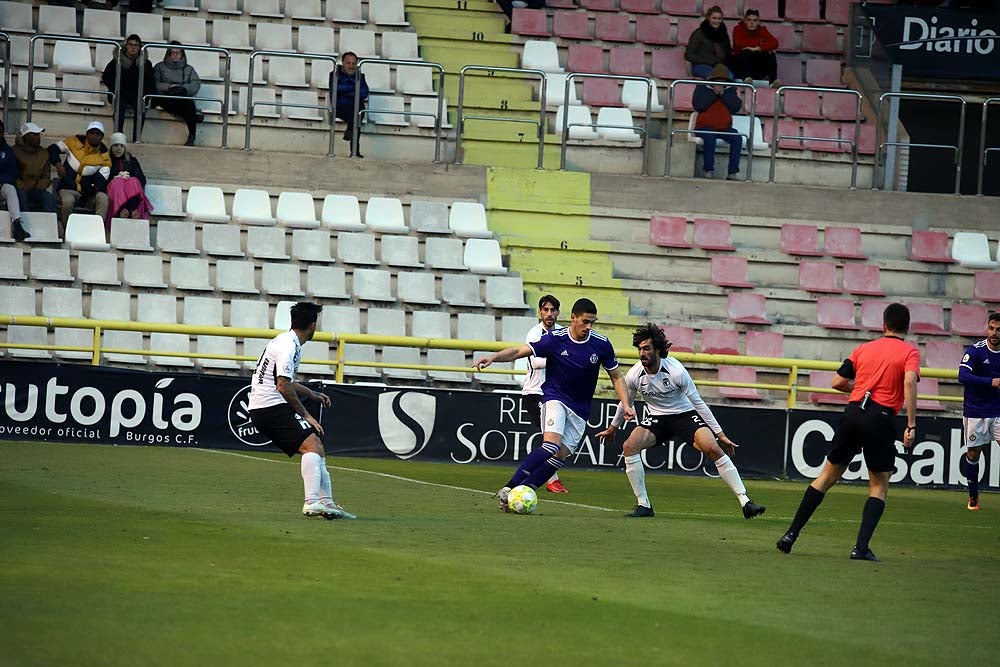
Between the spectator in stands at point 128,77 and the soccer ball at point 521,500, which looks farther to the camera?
the spectator in stands at point 128,77

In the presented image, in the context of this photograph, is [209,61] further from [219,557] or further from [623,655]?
[623,655]

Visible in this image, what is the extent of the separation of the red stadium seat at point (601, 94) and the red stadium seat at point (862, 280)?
187 inches

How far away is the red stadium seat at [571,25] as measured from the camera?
25.4m

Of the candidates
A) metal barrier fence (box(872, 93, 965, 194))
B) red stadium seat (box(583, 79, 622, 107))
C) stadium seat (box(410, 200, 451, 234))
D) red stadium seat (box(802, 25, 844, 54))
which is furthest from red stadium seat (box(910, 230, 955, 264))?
stadium seat (box(410, 200, 451, 234))

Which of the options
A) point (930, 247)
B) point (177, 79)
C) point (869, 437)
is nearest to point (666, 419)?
point (869, 437)

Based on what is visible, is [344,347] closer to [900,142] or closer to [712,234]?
[712,234]

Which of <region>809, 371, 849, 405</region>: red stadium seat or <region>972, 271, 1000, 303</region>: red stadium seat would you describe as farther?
<region>972, 271, 1000, 303</region>: red stadium seat

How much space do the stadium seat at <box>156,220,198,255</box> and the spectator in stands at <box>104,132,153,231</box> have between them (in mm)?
328

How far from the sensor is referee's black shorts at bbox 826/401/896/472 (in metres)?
10.4

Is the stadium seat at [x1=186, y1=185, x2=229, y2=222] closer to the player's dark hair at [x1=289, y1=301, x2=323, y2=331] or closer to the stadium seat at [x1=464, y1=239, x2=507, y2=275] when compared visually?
the stadium seat at [x1=464, y1=239, x2=507, y2=275]

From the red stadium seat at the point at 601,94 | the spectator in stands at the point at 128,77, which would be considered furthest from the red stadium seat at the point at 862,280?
the spectator in stands at the point at 128,77

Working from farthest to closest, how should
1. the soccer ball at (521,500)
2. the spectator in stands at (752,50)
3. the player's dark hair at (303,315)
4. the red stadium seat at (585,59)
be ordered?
the red stadium seat at (585,59), the spectator in stands at (752,50), the soccer ball at (521,500), the player's dark hair at (303,315)

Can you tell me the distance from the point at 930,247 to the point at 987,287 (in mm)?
1070

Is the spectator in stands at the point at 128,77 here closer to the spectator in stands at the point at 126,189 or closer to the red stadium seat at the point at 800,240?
the spectator in stands at the point at 126,189
